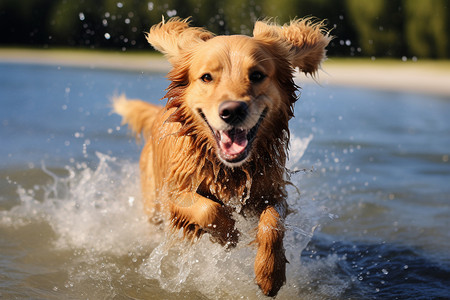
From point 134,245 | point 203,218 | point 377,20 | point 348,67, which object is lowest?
point 348,67

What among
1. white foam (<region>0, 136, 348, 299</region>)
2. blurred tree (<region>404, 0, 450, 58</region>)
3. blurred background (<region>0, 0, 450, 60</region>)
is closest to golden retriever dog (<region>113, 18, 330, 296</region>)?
white foam (<region>0, 136, 348, 299</region>)

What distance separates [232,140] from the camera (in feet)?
10.3

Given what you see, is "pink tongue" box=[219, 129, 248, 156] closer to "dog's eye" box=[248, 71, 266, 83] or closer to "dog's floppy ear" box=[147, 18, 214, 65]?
"dog's eye" box=[248, 71, 266, 83]

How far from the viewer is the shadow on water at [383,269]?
376cm

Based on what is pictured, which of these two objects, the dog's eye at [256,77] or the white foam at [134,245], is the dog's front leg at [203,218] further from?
the dog's eye at [256,77]

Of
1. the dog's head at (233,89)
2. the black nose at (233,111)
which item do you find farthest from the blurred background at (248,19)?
the black nose at (233,111)

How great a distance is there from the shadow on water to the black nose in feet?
4.63

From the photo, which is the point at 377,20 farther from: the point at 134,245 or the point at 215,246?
the point at 215,246

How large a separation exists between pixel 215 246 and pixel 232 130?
3.04 feet

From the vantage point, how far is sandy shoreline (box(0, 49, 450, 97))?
57.0 feet

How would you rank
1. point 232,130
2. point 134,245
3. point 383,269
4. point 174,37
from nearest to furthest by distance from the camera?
point 232,130
point 174,37
point 383,269
point 134,245

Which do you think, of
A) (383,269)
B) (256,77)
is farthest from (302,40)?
(383,269)

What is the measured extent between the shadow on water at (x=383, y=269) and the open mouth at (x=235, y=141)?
3.96ft

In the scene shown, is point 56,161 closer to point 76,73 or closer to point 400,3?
point 76,73
